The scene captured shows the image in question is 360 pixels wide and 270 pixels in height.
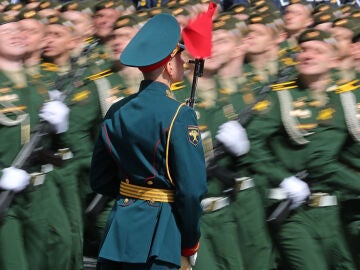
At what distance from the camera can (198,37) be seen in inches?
159

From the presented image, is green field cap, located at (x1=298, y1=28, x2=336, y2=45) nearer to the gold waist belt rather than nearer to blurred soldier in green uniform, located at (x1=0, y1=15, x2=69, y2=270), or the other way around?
blurred soldier in green uniform, located at (x1=0, y1=15, x2=69, y2=270)

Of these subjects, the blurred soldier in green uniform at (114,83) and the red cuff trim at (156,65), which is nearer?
the red cuff trim at (156,65)

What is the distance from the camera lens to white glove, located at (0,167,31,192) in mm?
5219

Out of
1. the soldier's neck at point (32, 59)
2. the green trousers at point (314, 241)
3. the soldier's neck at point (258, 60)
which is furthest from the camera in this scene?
the soldier's neck at point (258, 60)

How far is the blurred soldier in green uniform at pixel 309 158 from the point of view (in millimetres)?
5594

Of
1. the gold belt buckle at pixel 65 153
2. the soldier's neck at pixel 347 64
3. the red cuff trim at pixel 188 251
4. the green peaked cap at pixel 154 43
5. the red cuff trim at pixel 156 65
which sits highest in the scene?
the green peaked cap at pixel 154 43

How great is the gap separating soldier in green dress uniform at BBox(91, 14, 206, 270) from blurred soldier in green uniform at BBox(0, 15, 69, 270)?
1.45m

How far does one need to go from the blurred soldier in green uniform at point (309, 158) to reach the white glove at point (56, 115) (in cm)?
113

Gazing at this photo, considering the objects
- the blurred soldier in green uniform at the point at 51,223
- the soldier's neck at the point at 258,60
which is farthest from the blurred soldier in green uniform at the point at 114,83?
the soldier's neck at the point at 258,60

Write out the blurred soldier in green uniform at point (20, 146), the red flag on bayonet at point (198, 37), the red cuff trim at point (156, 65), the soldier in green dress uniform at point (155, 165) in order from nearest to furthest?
the soldier in green dress uniform at point (155, 165) < the red cuff trim at point (156, 65) < the red flag on bayonet at point (198, 37) < the blurred soldier in green uniform at point (20, 146)

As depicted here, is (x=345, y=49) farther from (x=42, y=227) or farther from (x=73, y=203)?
(x=42, y=227)

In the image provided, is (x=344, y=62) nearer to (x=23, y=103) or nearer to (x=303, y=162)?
(x=303, y=162)

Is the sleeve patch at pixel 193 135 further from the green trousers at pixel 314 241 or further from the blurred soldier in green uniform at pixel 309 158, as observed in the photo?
the green trousers at pixel 314 241

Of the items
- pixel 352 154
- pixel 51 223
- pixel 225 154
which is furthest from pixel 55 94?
pixel 352 154
